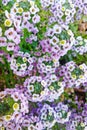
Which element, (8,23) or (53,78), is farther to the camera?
(53,78)

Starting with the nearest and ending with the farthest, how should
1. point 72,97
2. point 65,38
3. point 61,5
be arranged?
point 65,38
point 61,5
point 72,97

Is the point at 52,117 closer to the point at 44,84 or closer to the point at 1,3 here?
the point at 44,84

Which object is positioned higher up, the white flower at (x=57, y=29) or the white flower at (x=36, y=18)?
the white flower at (x=36, y=18)

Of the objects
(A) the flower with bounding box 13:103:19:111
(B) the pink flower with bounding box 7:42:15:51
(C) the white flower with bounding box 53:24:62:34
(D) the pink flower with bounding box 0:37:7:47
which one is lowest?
(A) the flower with bounding box 13:103:19:111

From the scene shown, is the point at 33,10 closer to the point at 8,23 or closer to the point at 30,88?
the point at 8,23

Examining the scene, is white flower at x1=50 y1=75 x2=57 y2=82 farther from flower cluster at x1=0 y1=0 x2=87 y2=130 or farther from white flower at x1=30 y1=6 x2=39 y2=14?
white flower at x1=30 y1=6 x2=39 y2=14

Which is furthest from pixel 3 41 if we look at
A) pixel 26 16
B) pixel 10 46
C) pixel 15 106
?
pixel 15 106

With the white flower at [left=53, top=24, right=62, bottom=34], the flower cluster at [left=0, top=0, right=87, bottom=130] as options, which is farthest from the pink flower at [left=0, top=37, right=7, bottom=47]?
the white flower at [left=53, top=24, right=62, bottom=34]

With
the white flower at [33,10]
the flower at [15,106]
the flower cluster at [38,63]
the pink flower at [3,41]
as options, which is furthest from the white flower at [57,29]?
the flower at [15,106]

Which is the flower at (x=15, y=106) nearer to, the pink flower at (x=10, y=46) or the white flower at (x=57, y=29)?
the pink flower at (x=10, y=46)

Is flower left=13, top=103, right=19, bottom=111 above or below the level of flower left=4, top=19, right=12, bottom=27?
→ below

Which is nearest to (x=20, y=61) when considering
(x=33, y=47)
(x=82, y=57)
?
(x=33, y=47)
